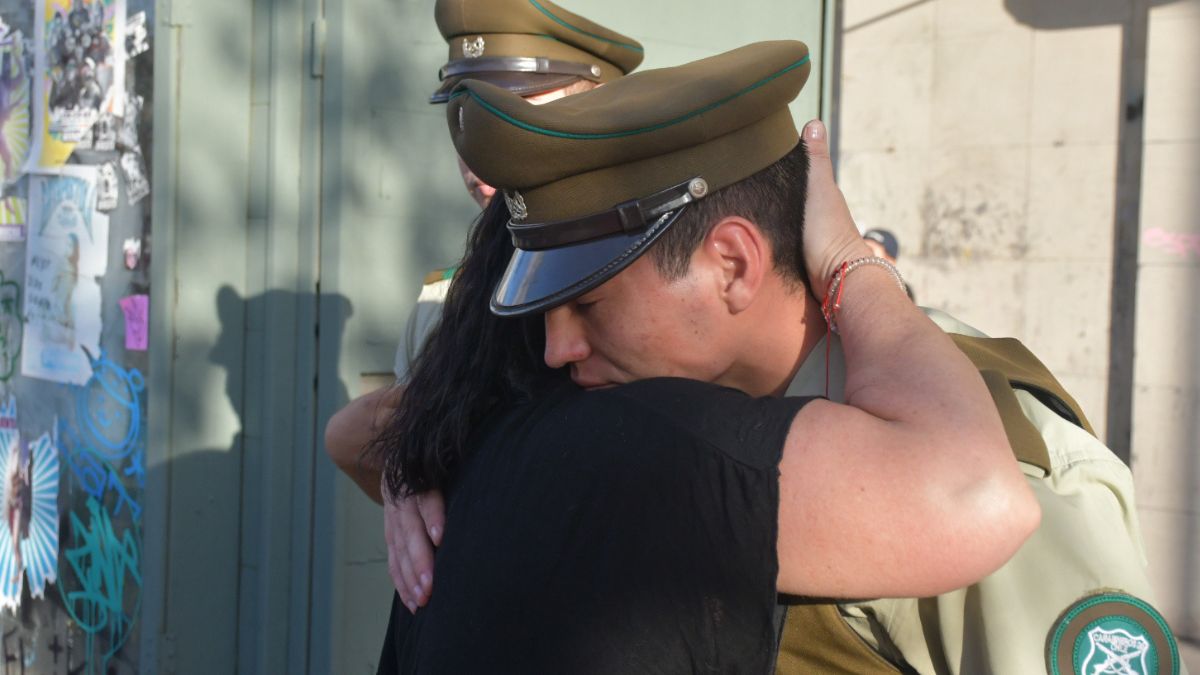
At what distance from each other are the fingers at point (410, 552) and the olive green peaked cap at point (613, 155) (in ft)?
1.02

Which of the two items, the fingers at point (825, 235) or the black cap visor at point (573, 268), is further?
the fingers at point (825, 235)

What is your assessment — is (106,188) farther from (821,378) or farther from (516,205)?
(821,378)

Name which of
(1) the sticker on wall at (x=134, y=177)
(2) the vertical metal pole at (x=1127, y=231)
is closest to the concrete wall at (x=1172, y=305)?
(2) the vertical metal pole at (x=1127, y=231)

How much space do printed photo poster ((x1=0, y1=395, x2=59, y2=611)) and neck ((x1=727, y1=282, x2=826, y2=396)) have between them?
9.87ft

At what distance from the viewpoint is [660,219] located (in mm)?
1414

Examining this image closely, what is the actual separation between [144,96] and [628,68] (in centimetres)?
143

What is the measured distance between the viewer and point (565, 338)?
1.46m

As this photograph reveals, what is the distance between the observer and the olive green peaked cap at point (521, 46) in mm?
2775

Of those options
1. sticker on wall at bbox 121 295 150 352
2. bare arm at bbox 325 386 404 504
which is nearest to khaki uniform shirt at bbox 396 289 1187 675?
bare arm at bbox 325 386 404 504

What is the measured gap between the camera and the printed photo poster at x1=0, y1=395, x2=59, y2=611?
3906 mm

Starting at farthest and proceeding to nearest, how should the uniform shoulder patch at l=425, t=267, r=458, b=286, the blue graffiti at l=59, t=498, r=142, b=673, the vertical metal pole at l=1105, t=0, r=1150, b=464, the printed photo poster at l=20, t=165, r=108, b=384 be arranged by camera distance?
the vertical metal pole at l=1105, t=0, r=1150, b=464 < the printed photo poster at l=20, t=165, r=108, b=384 < the blue graffiti at l=59, t=498, r=142, b=673 < the uniform shoulder patch at l=425, t=267, r=458, b=286

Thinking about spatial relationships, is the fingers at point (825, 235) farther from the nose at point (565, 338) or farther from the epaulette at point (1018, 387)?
the nose at point (565, 338)

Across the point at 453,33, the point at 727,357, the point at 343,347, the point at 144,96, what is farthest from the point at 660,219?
the point at 144,96

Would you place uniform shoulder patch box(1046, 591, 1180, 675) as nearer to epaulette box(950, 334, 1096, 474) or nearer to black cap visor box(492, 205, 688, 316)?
epaulette box(950, 334, 1096, 474)
